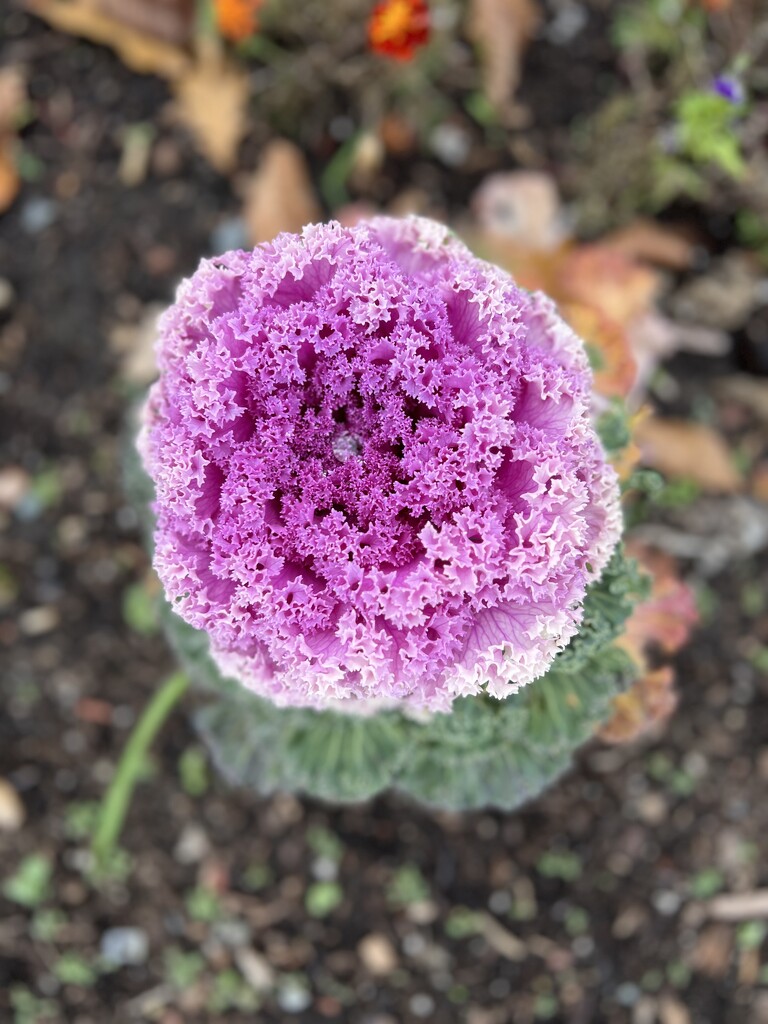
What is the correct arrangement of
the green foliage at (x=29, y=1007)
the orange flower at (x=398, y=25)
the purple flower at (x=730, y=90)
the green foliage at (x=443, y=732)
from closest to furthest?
the green foliage at (x=443, y=732) → the purple flower at (x=730, y=90) → the orange flower at (x=398, y=25) → the green foliage at (x=29, y=1007)

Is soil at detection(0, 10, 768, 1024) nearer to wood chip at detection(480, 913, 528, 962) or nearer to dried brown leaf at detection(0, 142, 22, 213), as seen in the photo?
wood chip at detection(480, 913, 528, 962)

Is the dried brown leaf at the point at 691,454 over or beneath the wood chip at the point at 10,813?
over

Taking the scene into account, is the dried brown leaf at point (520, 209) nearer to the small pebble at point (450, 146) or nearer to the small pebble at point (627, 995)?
the small pebble at point (450, 146)

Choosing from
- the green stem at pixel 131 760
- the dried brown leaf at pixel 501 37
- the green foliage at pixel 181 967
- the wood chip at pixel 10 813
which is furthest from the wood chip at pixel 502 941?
the dried brown leaf at pixel 501 37

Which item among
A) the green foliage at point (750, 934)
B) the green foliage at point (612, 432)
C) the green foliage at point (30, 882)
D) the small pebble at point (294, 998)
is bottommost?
the small pebble at point (294, 998)

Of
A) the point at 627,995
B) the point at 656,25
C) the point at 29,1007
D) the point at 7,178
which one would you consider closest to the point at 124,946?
the point at 29,1007
